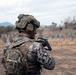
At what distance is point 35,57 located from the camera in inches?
104

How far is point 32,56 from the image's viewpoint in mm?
2627

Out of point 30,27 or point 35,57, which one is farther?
point 30,27

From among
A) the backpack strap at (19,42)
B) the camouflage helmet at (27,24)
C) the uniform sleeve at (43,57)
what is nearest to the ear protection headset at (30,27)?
the camouflage helmet at (27,24)

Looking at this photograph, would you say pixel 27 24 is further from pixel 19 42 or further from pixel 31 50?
pixel 31 50

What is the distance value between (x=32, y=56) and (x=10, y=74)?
1.20 feet

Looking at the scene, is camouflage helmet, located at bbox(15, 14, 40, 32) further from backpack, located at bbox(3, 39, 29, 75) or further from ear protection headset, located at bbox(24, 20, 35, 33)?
backpack, located at bbox(3, 39, 29, 75)

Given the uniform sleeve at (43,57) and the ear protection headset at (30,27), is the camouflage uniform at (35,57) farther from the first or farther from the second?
the ear protection headset at (30,27)

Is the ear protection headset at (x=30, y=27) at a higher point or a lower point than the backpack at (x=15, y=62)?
higher

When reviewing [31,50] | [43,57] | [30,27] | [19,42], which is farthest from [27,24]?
[43,57]

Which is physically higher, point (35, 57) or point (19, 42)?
point (19, 42)

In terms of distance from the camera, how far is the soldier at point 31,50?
2617 mm

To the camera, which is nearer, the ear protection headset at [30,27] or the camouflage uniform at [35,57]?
the camouflage uniform at [35,57]

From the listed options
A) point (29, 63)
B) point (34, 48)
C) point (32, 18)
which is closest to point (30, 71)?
point (29, 63)

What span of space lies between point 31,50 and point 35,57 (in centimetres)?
9
